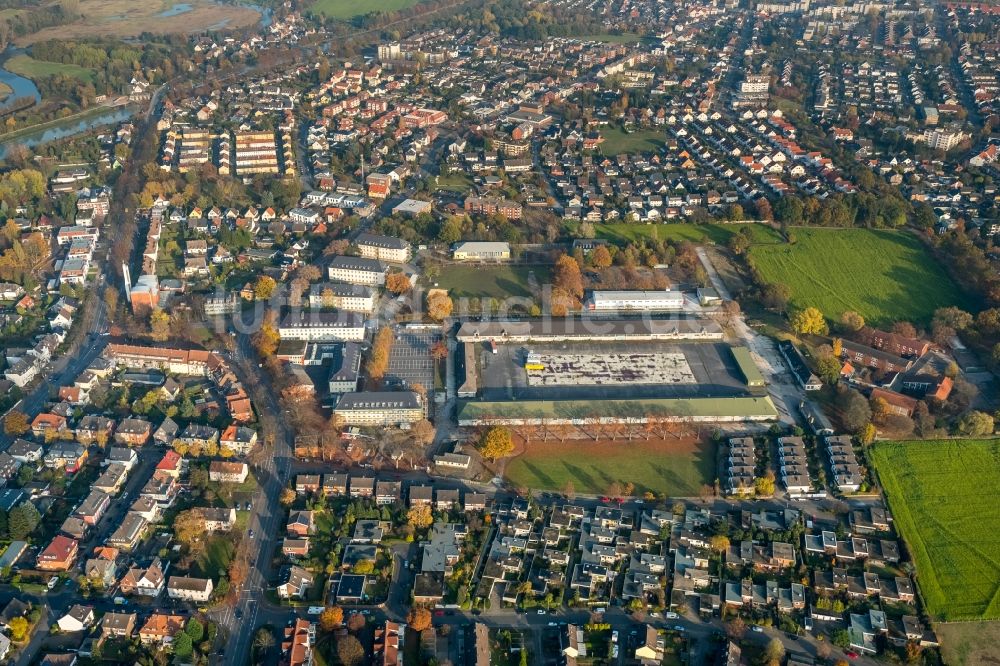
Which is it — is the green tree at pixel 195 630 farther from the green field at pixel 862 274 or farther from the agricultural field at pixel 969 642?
the green field at pixel 862 274

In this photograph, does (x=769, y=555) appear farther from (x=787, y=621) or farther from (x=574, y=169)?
(x=574, y=169)

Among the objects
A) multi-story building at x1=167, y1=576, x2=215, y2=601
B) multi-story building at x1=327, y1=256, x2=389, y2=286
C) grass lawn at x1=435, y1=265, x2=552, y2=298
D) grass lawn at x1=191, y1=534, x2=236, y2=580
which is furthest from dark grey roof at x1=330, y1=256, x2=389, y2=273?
multi-story building at x1=167, y1=576, x2=215, y2=601

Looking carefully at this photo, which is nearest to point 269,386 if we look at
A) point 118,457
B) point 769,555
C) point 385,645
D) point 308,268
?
point 118,457

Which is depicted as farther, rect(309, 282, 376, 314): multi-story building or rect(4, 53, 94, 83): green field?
rect(4, 53, 94, 83): green field

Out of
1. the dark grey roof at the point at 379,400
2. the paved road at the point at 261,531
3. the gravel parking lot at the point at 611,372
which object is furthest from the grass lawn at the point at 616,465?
the paved road at the point at 261,531

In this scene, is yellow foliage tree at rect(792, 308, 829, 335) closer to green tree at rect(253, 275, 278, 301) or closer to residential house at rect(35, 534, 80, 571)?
green tree at rect(253, 275, 278, 301)

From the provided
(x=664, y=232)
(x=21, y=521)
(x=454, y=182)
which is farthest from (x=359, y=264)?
(x=21, y=521)
